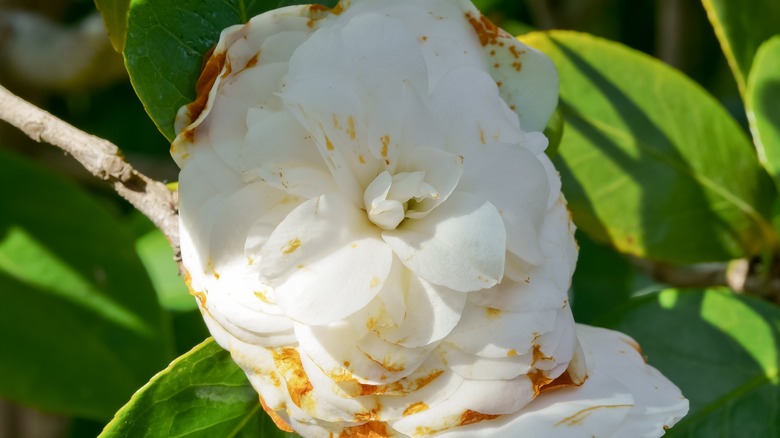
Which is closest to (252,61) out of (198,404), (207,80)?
(207,80)

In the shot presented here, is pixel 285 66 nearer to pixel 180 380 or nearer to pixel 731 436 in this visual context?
pixel 180 380

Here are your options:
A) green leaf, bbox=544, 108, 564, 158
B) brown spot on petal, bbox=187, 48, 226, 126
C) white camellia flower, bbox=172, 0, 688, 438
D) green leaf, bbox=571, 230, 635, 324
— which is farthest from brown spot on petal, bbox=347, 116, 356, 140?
green leaf, bbox=571, 230, 635, 324

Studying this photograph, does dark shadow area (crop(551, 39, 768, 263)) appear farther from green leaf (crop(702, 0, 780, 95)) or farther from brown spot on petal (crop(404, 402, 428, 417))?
brown spot on petal (crop(404, 402, 428, 417))

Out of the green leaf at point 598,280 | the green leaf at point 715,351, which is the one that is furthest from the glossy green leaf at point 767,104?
the green leaf at point 598,280

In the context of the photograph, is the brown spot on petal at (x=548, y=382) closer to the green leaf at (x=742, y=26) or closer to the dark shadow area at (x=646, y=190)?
the dark shadow area at (x=646, y=190)

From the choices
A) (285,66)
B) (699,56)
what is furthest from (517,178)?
(699,56)
